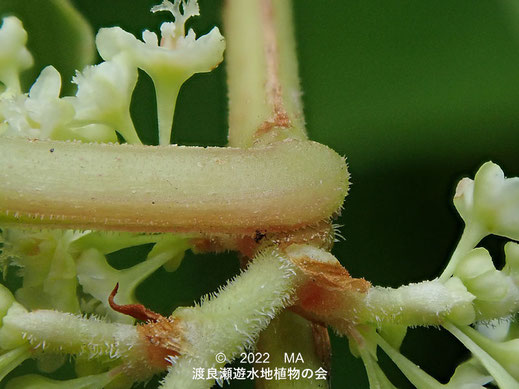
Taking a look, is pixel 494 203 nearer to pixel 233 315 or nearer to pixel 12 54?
pixel 233 315

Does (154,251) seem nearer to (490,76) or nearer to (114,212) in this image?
(114,212)

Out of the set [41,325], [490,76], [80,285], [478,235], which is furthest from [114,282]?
[490,76]

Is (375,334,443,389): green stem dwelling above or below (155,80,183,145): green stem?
below

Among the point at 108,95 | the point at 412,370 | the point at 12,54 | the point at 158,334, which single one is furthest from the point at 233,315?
the point at 12,54

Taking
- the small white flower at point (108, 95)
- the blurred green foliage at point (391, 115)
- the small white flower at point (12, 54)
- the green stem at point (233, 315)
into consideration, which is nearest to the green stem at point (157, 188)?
the green stem at point (233, 315)

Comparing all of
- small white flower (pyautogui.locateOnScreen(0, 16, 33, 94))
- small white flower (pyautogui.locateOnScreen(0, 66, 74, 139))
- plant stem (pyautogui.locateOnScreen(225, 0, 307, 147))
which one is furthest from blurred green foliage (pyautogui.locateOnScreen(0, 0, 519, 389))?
small white flower (pyautogui.locateOnScreen(0, 66, 74, 139))

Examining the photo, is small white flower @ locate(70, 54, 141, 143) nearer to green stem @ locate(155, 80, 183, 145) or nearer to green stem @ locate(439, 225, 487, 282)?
green stem @ locate(155, 80, 183, 145)
